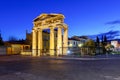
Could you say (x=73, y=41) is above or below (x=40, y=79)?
above

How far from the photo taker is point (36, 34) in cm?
5078

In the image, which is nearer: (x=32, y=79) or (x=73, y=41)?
(x=32, y=79)

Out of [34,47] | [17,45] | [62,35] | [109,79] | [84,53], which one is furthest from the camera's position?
[17,45]

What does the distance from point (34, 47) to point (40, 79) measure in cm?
3930

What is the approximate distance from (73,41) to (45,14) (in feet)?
155

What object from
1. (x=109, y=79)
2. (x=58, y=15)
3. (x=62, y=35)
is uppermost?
(x=58, y=15)

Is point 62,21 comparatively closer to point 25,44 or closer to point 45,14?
point 45,14

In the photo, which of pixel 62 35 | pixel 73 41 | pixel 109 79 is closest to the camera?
pixel 109 79

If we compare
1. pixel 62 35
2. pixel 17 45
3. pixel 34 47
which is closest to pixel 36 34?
pixel 34 47

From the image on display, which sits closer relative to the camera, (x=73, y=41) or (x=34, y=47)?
(x=34, y=47)

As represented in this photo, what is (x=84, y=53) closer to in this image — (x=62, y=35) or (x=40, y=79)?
(x=62, y=35)

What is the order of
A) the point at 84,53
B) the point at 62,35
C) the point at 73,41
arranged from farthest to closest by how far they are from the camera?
the point at 73,41
the point at 62,35
the point at 84,53

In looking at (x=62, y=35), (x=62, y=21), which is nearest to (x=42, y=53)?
(x=62, y=35)

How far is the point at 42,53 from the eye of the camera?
49062 mm
